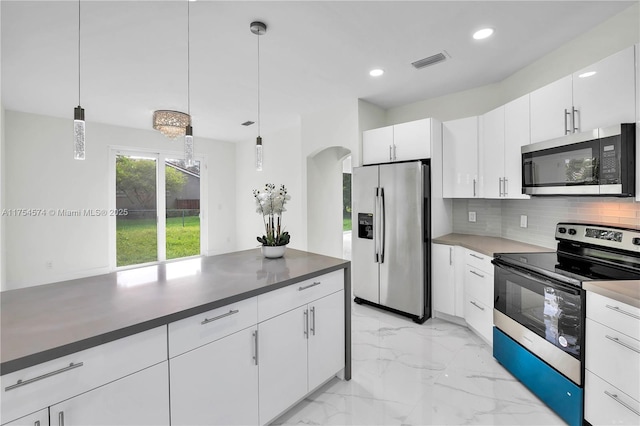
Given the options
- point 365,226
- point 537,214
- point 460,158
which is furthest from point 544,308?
point 365,226

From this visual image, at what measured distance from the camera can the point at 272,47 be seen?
2561 mm

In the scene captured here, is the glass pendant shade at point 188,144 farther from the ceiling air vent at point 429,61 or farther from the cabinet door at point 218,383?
the ceiling air vent at point 429,61

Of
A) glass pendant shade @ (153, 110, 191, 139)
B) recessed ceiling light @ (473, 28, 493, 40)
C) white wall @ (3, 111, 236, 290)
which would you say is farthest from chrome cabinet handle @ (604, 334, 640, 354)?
white wall @ (3, 111, 236, 290)

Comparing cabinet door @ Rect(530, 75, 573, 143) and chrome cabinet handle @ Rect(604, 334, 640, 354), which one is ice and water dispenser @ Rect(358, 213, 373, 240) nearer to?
cabinet door @ Rect(530, 75, 573, 143)

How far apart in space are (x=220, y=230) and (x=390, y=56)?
17.5 ft

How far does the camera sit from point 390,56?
9.05ft

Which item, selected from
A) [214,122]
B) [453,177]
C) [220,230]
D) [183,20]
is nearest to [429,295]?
[453,177]

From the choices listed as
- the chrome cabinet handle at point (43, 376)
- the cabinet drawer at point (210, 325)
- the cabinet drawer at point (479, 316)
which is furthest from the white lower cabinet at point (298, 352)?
the cabinet drawer at point (479, 316)

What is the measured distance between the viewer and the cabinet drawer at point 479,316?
2.62 meters

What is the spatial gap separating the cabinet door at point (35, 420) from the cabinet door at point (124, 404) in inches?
0.6

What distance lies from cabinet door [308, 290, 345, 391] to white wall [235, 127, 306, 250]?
105 inches

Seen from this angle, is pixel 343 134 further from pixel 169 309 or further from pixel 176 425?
pixel 176 425

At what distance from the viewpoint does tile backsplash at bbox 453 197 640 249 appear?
2.18 meters

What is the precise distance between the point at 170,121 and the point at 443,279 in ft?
13.2
